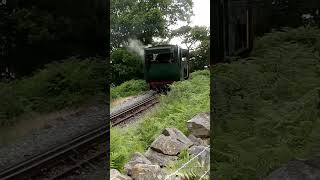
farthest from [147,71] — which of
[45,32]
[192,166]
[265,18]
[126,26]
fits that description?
[192,166]

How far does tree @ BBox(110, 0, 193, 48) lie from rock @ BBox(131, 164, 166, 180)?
8.88 feet

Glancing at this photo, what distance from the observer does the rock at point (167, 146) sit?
5277mm

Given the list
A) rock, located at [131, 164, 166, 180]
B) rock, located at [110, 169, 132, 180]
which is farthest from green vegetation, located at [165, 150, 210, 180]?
rock, located at [110, 169, 132, 180]

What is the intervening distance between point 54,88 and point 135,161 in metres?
1.58

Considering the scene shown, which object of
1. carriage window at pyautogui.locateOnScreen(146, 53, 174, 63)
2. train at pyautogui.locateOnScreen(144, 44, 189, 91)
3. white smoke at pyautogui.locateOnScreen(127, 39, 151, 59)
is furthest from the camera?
carriage window at pyautogui.locateOnScreen(146, 53, 174, 63)

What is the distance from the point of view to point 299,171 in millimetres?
3965

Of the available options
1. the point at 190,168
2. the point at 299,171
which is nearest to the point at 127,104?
the point at 190,168

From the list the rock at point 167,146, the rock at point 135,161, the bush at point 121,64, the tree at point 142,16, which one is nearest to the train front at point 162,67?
the bush at point 121,64

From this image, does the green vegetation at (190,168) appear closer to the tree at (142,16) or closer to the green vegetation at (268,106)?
the green vegetation at (268,106)

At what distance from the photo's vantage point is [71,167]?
439 centimetres

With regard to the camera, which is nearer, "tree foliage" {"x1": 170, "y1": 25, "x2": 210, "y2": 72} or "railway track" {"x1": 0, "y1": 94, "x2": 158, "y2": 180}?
"railway track" {"x1": 0, "y1": 94, "x2": 158, "y2": 180}

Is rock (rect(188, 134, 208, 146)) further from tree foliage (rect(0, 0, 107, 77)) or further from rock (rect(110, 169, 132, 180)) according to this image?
tree foliage (rect(0, 0, 107, 77))

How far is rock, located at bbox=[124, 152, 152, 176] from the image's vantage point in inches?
186

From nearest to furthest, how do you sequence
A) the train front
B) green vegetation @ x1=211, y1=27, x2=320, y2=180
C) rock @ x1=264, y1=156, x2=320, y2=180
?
rock @ x1=264, y1=156, x2=320, y2=180, green vegetation @ x1=211, y1=27, x2=320, y2=180, the train front
